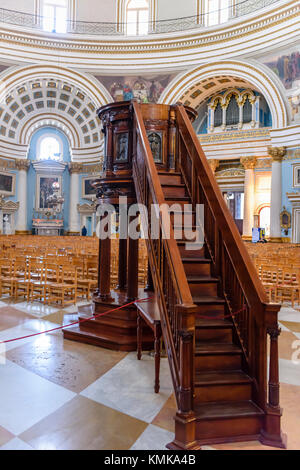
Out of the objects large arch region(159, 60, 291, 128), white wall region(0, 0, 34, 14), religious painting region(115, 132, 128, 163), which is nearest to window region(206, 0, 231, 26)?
large arch region(159, 60, 291, 128)

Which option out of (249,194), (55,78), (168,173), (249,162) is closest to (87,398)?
(168,173)

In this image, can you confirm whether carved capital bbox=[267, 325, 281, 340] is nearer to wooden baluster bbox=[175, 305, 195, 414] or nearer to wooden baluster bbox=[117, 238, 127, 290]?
wooden baluster bbox=[175, 305, 195, 414]

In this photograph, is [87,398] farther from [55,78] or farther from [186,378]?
[55,78]

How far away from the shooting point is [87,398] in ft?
10.4

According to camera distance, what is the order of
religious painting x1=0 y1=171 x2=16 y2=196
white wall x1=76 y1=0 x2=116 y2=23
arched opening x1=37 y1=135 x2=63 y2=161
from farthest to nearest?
arched opening x1=37 y1=135 x2=63 y2=161
religious painting x1=0 y1=171 x2=16 y2=196
white wall x1=76 y1=0 x2=116 y2=23

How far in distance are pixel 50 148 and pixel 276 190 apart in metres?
20.5

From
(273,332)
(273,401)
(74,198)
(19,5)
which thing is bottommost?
(273,401)

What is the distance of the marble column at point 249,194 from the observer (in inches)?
933

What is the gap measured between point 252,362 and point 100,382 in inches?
62.9

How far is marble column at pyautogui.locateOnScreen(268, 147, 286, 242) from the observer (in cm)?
2131

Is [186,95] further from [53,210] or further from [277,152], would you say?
[53,210]

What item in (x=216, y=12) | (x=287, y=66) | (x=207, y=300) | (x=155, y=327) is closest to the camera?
(x=155, y=327)

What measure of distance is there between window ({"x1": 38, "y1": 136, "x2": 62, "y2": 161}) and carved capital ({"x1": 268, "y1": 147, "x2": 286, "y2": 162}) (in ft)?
61.1

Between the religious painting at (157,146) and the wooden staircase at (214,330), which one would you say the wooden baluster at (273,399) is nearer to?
the wooden staircase at (214,330)
